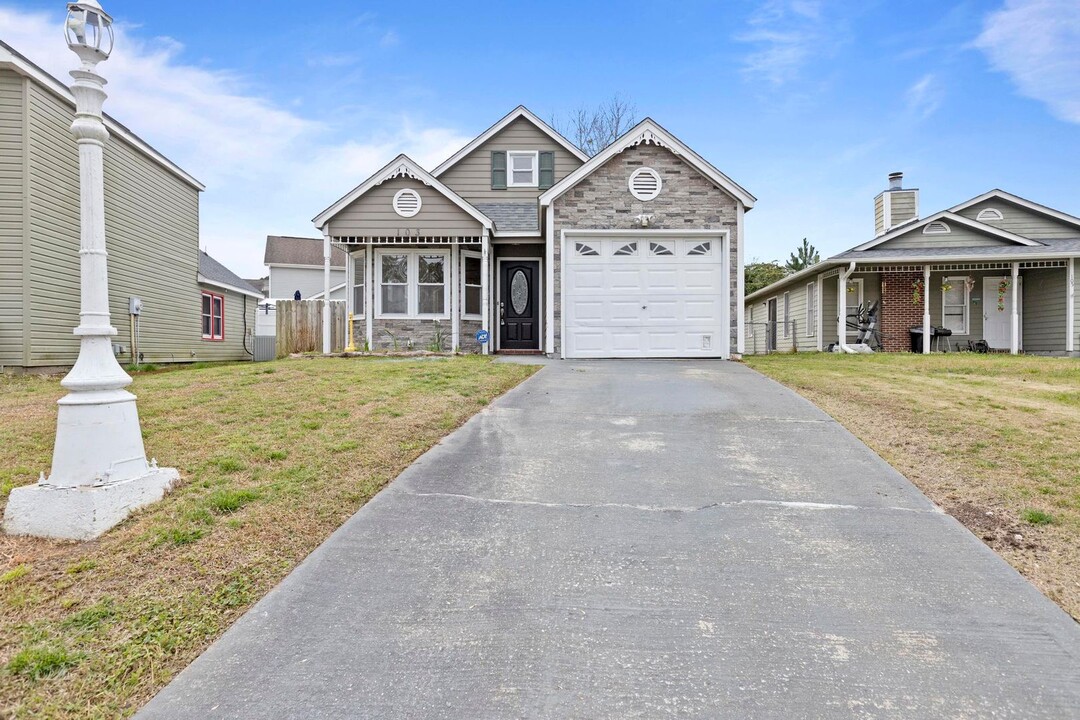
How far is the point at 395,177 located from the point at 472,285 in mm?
3086

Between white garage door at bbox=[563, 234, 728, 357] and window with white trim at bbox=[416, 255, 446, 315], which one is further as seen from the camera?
window with white trim at bbox=[416, 255, 446, 315]

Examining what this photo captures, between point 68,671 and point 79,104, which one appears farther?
point 79,104

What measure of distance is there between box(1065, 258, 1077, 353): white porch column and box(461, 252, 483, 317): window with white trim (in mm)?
15523

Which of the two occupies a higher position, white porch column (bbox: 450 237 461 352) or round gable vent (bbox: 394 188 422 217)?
round gable vent (bbox: 394 188 422 217)

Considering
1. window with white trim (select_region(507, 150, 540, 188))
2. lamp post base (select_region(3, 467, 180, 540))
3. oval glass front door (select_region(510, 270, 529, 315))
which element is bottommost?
lamp post base (select_region(3, 467, 180, 540))

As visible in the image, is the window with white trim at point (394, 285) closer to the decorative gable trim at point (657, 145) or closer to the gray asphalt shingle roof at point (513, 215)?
the gray asphalt shingle roof at point (513, 215)

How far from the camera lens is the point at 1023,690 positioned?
2207 millimetres

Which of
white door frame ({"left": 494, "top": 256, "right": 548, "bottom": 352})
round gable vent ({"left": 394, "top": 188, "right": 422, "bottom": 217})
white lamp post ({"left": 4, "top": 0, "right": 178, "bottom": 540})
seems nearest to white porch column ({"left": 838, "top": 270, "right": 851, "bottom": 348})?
white door frame ({"left": 494, "top": 256, "right": 548, "bottom": 352})

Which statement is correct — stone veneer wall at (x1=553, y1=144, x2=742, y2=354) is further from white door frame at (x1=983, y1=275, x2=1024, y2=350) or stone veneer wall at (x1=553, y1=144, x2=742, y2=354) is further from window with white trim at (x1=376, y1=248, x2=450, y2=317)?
white door frame at (x1=983, y1=275, x2=1024, y2=350)

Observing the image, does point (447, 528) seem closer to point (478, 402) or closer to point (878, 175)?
point (478, 402)

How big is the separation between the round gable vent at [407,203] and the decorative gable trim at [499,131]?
3.27 m

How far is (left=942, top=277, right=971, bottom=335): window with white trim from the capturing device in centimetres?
1717

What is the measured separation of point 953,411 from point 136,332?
16.4m

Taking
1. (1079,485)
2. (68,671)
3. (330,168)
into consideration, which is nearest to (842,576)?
(1079,485)
